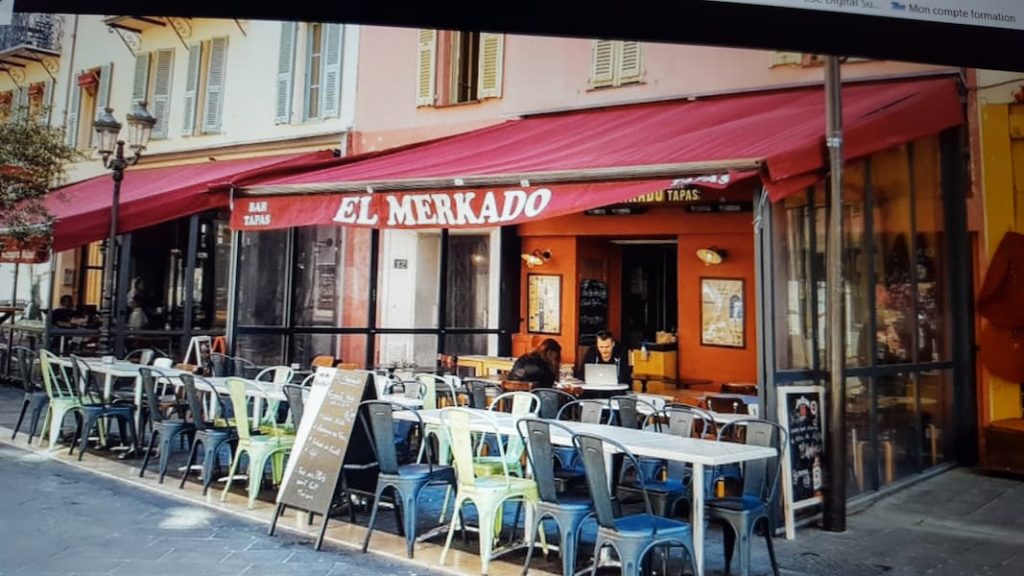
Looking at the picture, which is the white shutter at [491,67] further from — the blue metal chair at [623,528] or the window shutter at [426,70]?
the blue metal chair at [623,528]

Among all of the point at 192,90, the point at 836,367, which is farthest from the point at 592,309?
the point at 192,90

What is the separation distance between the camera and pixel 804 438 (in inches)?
225

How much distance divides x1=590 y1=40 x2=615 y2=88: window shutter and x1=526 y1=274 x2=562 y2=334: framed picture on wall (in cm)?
279

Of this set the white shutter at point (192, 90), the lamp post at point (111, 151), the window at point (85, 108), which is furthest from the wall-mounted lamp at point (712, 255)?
the window at point (85, 108)

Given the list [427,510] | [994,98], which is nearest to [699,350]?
[994,98]

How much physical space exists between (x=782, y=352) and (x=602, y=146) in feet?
8.89

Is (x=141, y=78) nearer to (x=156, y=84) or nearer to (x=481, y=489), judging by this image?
(x=156, y=84)

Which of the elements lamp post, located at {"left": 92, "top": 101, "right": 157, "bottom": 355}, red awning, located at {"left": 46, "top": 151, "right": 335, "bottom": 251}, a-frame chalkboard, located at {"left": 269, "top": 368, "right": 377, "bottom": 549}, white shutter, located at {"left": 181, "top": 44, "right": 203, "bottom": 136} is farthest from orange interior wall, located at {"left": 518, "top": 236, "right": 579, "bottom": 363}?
white shutter, located at {"left": 181, "top": 44, "right": 203, "bottom": 136}

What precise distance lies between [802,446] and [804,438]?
6 centimetres

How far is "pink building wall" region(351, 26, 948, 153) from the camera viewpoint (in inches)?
347

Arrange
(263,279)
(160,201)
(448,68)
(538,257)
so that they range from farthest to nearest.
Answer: (448,68) → (538,257) → (263,279) → (160,201)

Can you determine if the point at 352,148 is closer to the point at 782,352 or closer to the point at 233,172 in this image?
the point at 233,172

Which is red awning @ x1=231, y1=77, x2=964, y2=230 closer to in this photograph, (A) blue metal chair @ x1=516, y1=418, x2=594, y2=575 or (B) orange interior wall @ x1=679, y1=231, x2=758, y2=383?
(B) orange interior wall @ x1=679, y1=231, x2=758, y2=383

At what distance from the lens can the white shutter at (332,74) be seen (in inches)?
491
